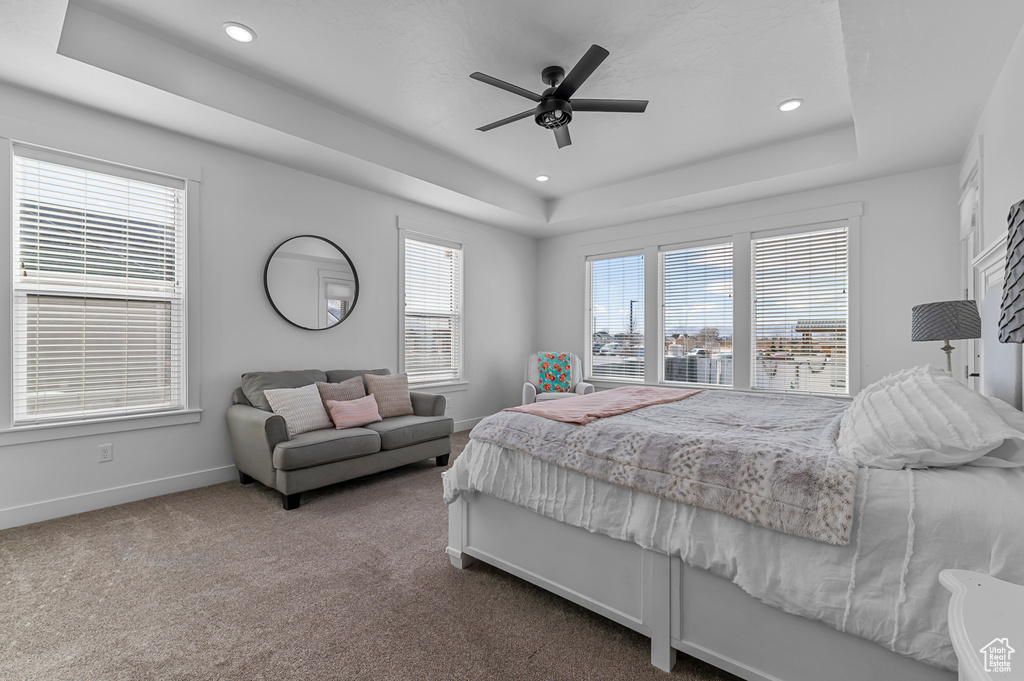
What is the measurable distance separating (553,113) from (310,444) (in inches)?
105

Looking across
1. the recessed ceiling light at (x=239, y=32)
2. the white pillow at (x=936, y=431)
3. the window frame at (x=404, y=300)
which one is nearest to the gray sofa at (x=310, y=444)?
the window frame at (x=404, y=300)

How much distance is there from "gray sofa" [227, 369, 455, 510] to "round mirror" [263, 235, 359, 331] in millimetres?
525

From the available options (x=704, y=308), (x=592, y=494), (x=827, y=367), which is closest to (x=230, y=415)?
(x=592, y=494)

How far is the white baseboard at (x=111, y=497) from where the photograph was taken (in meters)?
2.85

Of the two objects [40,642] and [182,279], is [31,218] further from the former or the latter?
[40,642]

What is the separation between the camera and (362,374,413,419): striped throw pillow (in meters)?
4.20

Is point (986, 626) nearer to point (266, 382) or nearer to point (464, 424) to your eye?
point (266, 382)

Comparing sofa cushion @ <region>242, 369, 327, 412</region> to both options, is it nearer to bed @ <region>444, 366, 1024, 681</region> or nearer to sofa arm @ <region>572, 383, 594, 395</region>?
bed @ <region>444, 366, 1024, 681</region>

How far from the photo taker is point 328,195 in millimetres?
4379

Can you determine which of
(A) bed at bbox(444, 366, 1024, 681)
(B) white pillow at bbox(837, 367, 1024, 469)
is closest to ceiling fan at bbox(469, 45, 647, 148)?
(A) bed at bbox(444, 366, 1024, 681)

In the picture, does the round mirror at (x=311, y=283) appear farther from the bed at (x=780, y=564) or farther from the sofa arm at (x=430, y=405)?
the bed at (x=780, y=564)

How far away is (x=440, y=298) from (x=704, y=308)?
2983 millimetres

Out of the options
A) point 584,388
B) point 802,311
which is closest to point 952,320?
point 802,311

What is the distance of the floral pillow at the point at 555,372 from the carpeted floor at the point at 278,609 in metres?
2.96
